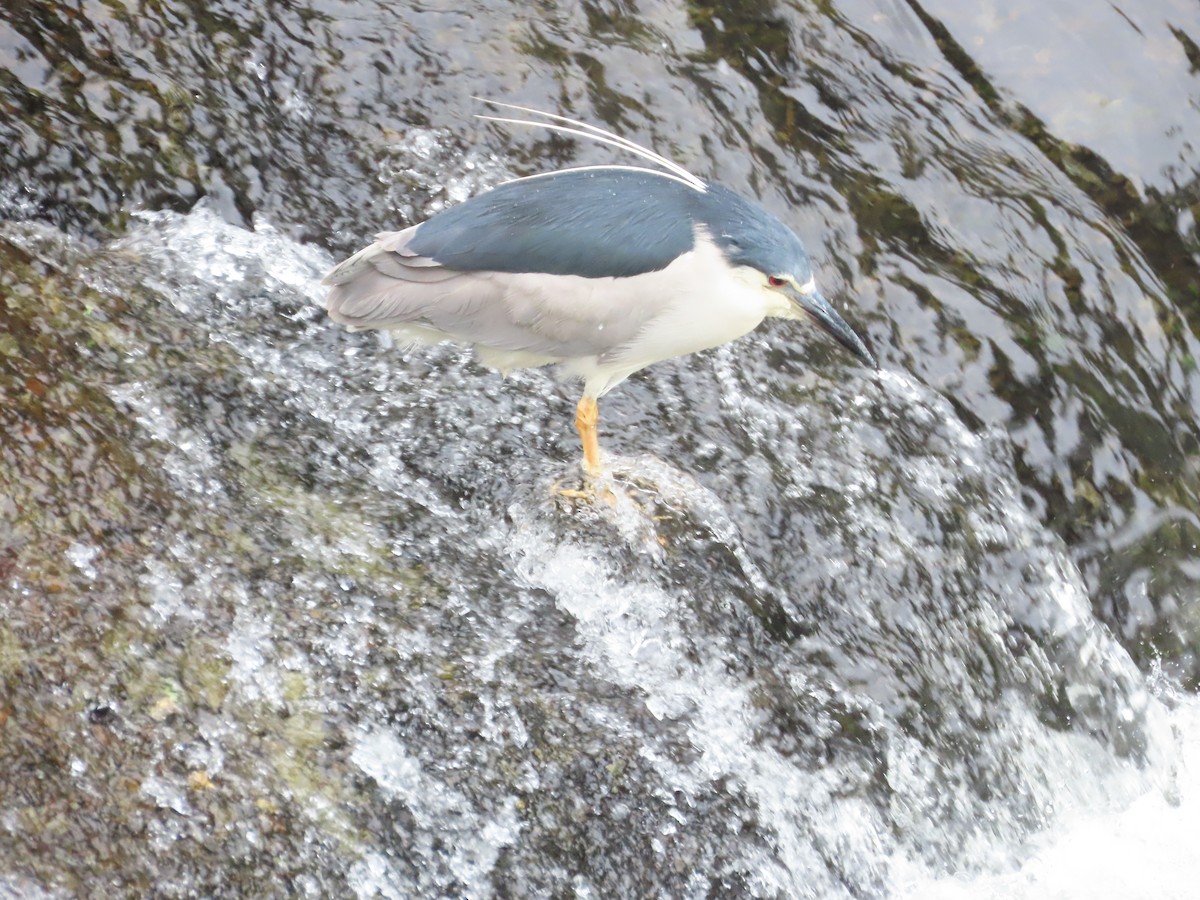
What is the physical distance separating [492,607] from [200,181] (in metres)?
1.74

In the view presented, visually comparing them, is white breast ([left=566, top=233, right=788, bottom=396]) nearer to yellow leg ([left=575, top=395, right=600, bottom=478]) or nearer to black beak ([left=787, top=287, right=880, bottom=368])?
black beak ([left=787, top=287, right=880, bottom=368])

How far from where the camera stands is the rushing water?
242cm

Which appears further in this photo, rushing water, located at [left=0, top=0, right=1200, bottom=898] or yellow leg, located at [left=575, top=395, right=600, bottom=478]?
yellow leg, located at [left=575, top=395, right=600, bottom=478]

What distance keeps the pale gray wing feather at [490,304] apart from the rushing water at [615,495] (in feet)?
1.18

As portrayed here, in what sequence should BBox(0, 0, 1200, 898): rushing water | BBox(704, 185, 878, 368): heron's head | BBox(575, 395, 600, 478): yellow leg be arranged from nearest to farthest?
BBox(0, 0, 1200, 898): rushing water, BBox(704, 185, 878, 368): heron's head, BBox(575, 395, 600, 478): yellow leg

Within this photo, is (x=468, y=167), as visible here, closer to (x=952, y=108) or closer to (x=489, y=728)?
(x=952, y=108)

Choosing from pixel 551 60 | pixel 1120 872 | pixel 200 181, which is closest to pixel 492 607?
pixel 200 181

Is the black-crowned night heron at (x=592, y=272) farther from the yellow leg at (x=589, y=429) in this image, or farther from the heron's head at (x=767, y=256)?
the yellow leg at (x=589, y=429)

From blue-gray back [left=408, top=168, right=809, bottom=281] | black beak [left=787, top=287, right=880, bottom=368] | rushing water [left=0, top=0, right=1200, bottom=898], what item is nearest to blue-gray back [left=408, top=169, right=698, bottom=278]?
blue-gray back [left=408, top=168, right=809, bottom=281]

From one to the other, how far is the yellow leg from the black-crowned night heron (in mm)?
187

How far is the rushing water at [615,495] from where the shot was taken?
2.42 m

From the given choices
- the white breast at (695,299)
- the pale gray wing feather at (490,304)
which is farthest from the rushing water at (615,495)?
the white breast at (695,299)

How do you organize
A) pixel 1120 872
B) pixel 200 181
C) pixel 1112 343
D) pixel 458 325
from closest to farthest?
A: pixel 458 325 < pixel 1120 872 < pixel 200 181 < pixel 1112 343

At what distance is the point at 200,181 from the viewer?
3.68 meters
